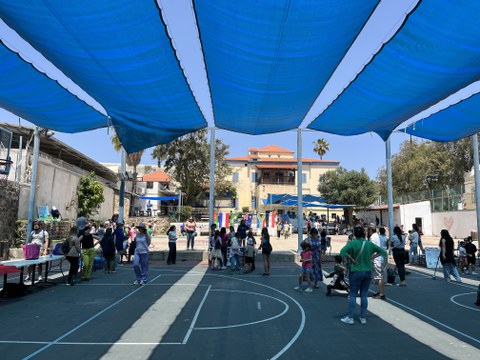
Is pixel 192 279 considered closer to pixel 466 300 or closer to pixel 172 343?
pixel 172 343

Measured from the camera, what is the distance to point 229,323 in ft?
21.5

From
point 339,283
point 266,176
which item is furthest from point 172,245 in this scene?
point 266,176

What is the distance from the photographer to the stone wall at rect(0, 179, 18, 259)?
15734 mm

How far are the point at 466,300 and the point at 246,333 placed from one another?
5969mm

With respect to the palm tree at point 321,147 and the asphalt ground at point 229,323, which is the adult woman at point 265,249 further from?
the palm tree at point 321,147

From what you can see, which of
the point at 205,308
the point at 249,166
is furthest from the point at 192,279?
the point at 249,166

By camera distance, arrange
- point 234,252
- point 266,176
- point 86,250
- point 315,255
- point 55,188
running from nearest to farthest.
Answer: point 315,255, point 86,250, point 234,252, point 55,188, point 266,176

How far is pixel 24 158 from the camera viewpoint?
18625 mm

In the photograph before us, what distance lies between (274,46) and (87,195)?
68.4 ft

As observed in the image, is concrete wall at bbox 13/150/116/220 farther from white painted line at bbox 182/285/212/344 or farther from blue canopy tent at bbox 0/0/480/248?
white painted line at bbox 182/285/212/344

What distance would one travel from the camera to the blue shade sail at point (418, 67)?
620 centimetres

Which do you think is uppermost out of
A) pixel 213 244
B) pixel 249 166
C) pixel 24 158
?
pixel 249 166

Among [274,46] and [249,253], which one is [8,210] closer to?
[249,253]

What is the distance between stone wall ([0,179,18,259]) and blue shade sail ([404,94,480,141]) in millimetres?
17077
